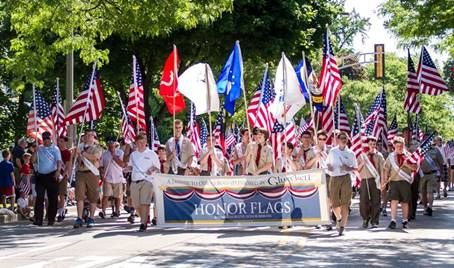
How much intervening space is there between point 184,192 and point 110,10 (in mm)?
4814

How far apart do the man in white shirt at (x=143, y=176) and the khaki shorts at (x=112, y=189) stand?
3.96 metres

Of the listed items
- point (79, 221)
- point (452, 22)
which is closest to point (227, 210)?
point (79, 221)

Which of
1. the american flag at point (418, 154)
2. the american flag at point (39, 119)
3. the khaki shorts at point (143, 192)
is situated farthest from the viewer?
the american flag at point (39, 119)

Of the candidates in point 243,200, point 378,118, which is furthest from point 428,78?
point 243,200

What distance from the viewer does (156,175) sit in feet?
54.1

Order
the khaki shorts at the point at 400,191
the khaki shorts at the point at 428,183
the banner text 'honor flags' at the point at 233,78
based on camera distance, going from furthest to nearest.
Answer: the khaki shorts at the point at 428,183 → the banner text 'honor flags' at the point at 233,78 → the khaki shorts at the point at 400,191

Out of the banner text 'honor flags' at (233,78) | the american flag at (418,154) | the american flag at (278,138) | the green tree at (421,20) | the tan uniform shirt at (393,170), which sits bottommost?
the tan uniform shirt at (393,170)

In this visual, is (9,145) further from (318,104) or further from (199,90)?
(199,90)

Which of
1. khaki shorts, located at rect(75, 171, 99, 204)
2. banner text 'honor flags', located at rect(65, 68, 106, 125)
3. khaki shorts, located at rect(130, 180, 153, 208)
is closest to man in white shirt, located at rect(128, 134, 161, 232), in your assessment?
khaki shorts, located at rect(130, 180, 153, 208)

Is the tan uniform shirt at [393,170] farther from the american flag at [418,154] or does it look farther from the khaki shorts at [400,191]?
the american flag at [418,154]

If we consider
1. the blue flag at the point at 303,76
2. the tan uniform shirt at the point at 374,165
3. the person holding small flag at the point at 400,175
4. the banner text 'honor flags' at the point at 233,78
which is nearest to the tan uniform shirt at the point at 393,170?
the person holding small flag at the point at 400,175

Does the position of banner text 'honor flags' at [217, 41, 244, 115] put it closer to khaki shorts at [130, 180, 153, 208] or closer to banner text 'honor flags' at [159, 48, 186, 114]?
A: banner text 'honor flags' at [159, 48, 186, 114]

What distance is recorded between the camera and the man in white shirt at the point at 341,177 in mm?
15938

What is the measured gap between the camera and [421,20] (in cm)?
2447
